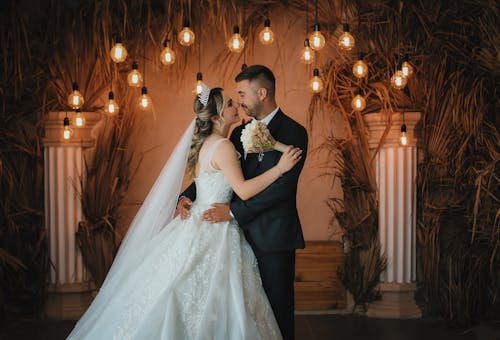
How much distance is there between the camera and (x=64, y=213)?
4.69 metres

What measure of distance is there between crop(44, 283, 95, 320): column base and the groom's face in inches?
95.4

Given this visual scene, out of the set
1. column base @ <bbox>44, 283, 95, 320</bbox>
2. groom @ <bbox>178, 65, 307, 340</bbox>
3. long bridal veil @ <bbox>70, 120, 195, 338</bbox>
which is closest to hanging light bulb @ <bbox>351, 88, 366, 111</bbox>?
groom @ <bbox>178, 65, 307, 340</bbox>

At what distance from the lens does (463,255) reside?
14.8 feet

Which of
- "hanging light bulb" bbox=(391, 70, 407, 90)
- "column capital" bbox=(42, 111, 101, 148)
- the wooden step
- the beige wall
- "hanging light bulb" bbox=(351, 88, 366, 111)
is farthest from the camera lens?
the beige wall

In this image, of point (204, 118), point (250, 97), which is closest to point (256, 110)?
point (250, 97)

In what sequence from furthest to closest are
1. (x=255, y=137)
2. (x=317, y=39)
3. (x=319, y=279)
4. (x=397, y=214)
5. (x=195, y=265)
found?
1. (x=319, y=279)
2. (x=397, y=214)
3. (x=317, y=39)
4. (x=195, y=265)
5. (x=255, y=137)

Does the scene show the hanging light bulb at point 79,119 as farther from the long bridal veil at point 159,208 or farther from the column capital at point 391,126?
the column capital at point 391,126

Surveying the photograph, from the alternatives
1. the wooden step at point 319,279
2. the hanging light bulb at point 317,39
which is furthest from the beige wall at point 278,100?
the hanging light bulb at point 317,39

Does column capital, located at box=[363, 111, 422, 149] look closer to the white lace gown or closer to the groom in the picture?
the groom

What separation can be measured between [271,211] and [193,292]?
1.94ft

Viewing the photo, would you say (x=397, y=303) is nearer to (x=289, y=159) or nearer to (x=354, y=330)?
(x=354, y=330)

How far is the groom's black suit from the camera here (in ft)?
9.86

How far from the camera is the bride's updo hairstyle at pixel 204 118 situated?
316 centimetres

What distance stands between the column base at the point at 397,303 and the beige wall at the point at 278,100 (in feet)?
2.45
